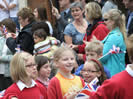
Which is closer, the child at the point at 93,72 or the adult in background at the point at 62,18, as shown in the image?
the child at the point at 93,72

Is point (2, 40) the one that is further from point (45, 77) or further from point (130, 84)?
point (130, 84)

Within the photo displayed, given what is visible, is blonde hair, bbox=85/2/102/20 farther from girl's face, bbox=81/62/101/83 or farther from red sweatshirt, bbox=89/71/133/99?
red sweatshirt, bbox=89/71/133/99

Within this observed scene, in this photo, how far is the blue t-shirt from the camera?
771 cm

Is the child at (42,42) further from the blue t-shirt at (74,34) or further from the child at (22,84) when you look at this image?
the child at (22,84)

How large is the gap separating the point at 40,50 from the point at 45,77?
1.81 metres

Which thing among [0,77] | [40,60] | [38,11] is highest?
[38,11]

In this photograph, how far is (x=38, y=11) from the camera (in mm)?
8758

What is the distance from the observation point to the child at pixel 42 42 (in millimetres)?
7592

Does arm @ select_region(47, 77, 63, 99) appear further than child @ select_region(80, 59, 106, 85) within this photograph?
No

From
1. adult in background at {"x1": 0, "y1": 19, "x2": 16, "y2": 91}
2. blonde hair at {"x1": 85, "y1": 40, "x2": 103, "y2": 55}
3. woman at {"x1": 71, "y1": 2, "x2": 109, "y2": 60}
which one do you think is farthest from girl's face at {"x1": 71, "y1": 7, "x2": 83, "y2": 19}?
blonde hair at {"x1": 85, "y1": 40, "x2": 103, "y2": 55}

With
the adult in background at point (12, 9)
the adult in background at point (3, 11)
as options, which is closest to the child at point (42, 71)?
the adult in background at point (12, 9)

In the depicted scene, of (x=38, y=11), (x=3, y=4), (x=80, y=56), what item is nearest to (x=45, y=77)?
(x=80, y=56)

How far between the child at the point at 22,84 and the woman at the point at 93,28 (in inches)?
83.2

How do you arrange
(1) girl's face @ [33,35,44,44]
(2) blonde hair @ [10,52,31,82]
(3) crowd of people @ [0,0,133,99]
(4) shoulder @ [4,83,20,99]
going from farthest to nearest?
(1) girl's face @ [33,35,44,44] → (2) blonde hair @ [10,52,31,82] → (4) shoulder @ [4,83,20,99] → (3) crowd of people @ [0,0,133,99]
